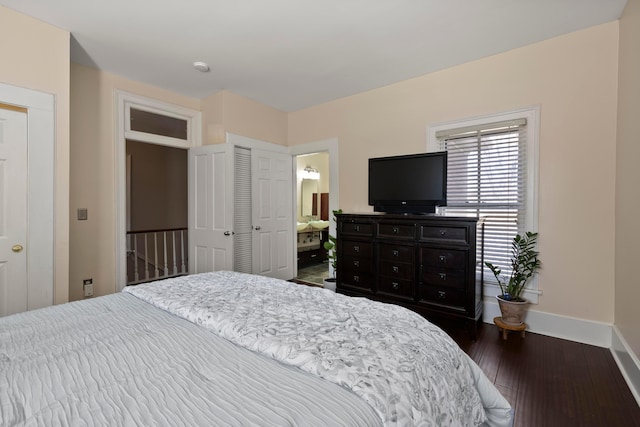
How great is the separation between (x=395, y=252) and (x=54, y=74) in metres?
3.41

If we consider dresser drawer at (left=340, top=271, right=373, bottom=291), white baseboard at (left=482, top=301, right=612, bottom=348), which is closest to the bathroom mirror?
dresser drawer at (left=340, top=271, right=373, bottom=291)

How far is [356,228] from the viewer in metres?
3.19

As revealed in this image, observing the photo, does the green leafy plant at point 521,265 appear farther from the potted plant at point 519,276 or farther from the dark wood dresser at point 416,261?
the dark wood dresser at point 416,261

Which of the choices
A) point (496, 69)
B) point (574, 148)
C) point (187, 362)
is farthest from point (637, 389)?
point (496, 69)

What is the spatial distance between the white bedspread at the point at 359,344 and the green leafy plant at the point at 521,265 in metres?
1.74

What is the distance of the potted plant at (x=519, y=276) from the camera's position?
8.50ft

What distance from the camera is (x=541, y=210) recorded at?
2666mm

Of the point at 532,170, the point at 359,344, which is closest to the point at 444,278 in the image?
the point at 532,170

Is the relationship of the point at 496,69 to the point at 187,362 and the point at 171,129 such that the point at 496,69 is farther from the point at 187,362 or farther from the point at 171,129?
the point at 171,129

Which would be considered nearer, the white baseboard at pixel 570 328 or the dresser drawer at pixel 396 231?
the white baseboard at pixel 570 328

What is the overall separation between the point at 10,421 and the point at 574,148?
3.61 meters

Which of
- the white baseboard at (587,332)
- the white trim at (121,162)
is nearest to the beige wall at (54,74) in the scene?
the white trim at (121,162)

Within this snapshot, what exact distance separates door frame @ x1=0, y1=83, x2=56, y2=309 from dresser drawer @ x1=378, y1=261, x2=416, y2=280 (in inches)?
116

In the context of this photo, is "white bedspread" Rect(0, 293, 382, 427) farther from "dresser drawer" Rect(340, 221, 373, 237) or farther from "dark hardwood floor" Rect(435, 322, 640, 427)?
"dresser drawer" Rect(340, 221, 373, 237)
